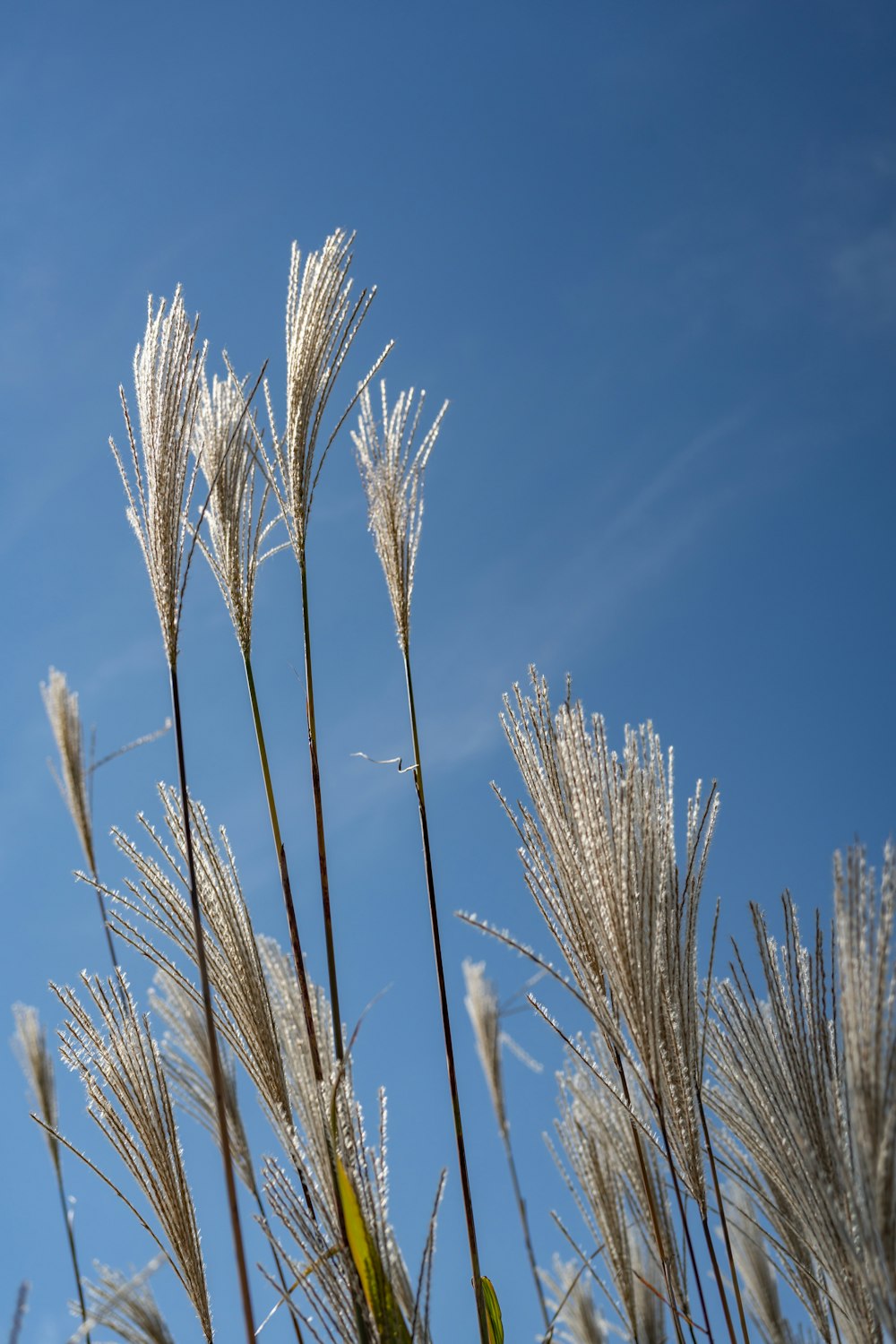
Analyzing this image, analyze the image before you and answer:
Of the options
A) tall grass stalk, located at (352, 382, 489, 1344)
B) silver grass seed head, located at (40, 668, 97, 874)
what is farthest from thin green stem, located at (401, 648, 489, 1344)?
silver grass seed head, located at (40, 668, 97, 874)

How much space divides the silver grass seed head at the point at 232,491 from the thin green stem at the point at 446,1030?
38 centimetres

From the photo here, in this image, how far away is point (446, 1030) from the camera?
187cm

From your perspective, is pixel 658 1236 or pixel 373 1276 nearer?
pixel 373 1276

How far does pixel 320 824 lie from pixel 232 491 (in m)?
0.67

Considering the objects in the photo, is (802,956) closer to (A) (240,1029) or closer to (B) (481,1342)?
(B) (481,1342)

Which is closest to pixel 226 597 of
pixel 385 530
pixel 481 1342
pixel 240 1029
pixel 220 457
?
pixel 220 457

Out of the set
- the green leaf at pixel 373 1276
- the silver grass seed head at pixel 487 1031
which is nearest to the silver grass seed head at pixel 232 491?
the green leaf at pixel 373 1276

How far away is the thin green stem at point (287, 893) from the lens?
161cm

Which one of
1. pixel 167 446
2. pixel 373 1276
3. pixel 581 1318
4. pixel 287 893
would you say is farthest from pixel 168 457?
pixel 581 1318

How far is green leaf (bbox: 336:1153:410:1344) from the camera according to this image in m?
1.27

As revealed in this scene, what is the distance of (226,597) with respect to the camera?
1994mm

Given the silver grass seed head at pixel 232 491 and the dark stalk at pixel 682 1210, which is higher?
the silver grass seed head at pixel 232 491

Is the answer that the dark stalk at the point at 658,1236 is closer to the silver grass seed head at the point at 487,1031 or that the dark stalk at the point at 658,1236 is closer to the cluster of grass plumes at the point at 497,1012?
the cluster of grass plumes at the point at 497,1012

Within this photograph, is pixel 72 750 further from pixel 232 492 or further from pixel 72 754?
pixel 232 492
